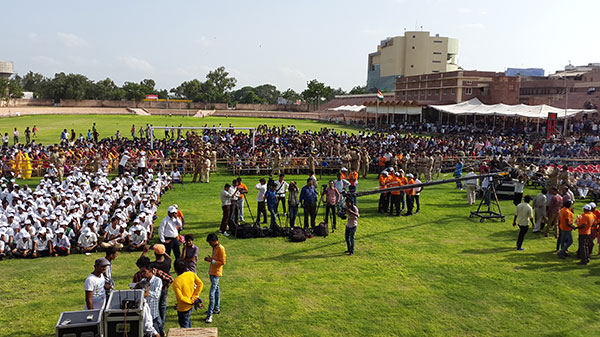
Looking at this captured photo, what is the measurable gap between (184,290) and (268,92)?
149151 mm

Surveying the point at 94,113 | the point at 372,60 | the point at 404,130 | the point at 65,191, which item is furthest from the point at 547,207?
the point at 372,60

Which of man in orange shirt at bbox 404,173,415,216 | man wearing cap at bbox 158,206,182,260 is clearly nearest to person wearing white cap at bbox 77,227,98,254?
man wearing cap at bbox 158,206,182,260

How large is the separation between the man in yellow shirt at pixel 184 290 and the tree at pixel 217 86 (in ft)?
345

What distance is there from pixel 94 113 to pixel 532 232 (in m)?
80.0

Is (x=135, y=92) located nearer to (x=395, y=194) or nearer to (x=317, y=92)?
(x=317, y=92)

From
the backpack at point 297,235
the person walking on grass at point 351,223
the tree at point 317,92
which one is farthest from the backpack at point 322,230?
the tree at point 317,92

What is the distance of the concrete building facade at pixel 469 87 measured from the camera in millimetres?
53156

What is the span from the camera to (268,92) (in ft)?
502

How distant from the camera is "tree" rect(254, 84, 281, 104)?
14462 centimetres

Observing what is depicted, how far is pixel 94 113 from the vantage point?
263 ft

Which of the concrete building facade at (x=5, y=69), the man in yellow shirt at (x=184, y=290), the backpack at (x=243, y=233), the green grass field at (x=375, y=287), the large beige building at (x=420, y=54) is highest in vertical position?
the large beige building at (x=420, y=54)

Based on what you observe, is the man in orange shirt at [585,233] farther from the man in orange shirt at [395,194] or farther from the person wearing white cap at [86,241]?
the person wearing white cap at [86,241]

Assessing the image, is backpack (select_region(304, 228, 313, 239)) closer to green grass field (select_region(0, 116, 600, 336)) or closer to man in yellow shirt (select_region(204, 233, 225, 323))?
green grass field (select_region(0, 116, 600, 336))

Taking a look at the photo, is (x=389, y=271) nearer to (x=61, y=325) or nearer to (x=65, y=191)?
(x=61, y=325)
